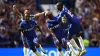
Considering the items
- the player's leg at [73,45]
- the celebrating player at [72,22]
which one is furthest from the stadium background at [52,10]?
the celebrating player at [72,22]

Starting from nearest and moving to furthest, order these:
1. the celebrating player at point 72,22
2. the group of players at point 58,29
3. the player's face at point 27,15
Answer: the player's face at point 27,15
the group of players at point 58,29
the celebrating player at point 72,22

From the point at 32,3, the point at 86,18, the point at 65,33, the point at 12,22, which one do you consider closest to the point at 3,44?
the point at 12,22

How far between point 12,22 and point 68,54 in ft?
22.7

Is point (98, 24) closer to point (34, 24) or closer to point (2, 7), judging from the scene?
point (2, 7)

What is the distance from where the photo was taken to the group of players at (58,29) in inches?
428

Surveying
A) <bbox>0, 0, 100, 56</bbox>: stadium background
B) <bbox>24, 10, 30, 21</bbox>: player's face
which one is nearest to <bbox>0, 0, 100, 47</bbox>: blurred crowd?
<bbox>0, 0, 100, 56</bbox>: stadium background

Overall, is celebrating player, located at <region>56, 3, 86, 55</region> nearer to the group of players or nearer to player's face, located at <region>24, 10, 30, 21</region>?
the group of players

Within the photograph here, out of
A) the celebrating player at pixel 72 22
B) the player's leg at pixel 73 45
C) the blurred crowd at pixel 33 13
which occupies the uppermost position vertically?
the blurred crowd at pixel 33 13

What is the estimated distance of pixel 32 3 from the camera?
61.2 ft

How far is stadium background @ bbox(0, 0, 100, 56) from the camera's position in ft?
57.3

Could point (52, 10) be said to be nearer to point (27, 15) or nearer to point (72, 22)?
point (72, 22)

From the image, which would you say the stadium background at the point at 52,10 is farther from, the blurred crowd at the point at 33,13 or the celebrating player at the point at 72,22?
the celebrating player at the point at 72,22

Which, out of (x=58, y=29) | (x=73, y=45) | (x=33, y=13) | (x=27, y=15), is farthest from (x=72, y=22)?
(x=33, y=13)

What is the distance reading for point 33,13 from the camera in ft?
61.0
